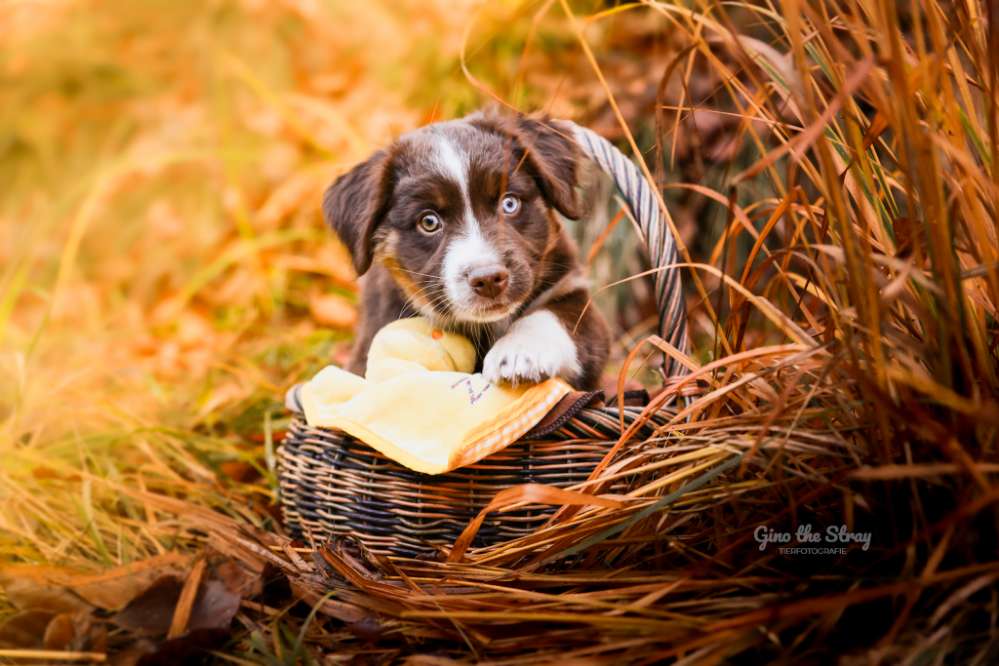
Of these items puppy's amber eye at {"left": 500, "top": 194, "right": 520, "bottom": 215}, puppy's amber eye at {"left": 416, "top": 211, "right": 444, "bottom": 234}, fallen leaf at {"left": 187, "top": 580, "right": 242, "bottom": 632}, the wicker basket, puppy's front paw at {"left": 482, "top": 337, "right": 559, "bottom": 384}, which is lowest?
fallen leaf at {"left": 187, "top": 580, "right": 242, "bottom": 632}

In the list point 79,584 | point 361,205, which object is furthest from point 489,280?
point 79,584

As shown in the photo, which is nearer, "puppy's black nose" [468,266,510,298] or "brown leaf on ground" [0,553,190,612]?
"brown leaf on ground" [0,553,190,612]

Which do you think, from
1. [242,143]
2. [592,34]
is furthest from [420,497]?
[242,143]

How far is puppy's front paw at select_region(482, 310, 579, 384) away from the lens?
2314mm

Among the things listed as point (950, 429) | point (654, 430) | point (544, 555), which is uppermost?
point (950, 429)

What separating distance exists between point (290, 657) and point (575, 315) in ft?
4.75

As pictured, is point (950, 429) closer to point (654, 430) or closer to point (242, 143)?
point (654, 430)

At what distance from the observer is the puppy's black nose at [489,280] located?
250 cm

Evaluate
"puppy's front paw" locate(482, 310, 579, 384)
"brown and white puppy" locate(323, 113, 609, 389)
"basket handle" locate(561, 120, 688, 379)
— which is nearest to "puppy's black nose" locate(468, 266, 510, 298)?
"brown and white puppy" locate(323, 113, 609, 389)

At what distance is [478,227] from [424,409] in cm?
71

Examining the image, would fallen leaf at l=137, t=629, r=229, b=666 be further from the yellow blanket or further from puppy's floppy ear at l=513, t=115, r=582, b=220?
puppy's floppy ear at l=513, t=115, r=582, b=220

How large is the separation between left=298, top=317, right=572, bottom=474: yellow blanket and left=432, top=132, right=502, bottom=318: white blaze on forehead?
0.26 metres

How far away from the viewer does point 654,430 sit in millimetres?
2170

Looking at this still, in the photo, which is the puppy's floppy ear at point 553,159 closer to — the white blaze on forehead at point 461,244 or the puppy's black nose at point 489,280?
the white blaze on forehead at point 461,244
